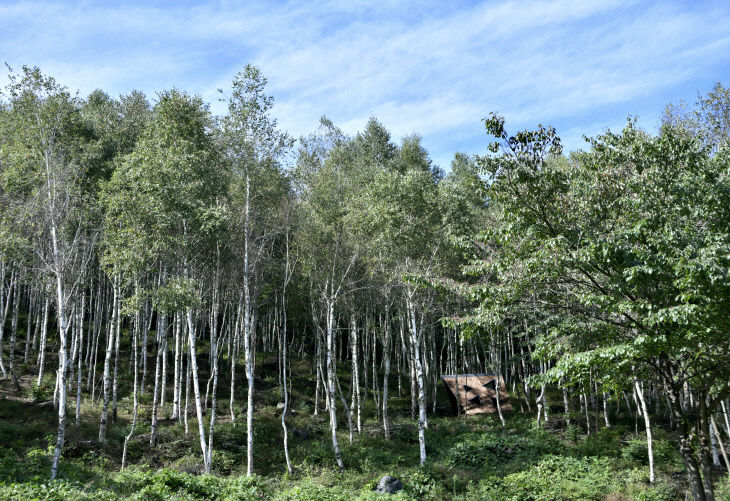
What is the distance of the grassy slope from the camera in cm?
1505

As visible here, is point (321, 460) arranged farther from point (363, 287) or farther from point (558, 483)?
point (558, 483)

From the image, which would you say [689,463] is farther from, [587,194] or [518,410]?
[518,410]

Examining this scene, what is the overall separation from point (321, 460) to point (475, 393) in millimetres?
14008

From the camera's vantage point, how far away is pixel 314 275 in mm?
23953

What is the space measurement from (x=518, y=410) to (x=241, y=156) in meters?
26.0

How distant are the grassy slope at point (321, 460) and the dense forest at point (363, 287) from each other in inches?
5.3

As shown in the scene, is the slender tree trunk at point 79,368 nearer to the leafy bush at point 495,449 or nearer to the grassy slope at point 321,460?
the grassy slope at point 321,460

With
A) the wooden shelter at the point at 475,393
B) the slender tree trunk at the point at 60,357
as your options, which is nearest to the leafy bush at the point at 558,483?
the wooden shelter at the point at 475,393

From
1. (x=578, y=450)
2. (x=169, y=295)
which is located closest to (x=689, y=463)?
(x=578, y=450)

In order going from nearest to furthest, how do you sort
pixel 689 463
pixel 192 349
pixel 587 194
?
pixel 689 463
pixel 587 194
pixel 192 349

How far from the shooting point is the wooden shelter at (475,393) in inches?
1233

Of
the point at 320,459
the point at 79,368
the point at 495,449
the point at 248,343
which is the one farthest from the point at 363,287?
the point at 79,368

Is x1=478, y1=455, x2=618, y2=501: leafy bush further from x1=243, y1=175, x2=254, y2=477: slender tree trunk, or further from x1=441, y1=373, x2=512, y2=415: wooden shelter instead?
x1=441, y1=373, x2=512, y2=415: wooden shelter

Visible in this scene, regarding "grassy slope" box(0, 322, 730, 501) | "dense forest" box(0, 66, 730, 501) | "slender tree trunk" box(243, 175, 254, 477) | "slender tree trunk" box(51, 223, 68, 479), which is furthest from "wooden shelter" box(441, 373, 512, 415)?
"slender tree trunk" box(51, 223, 68, 479)
